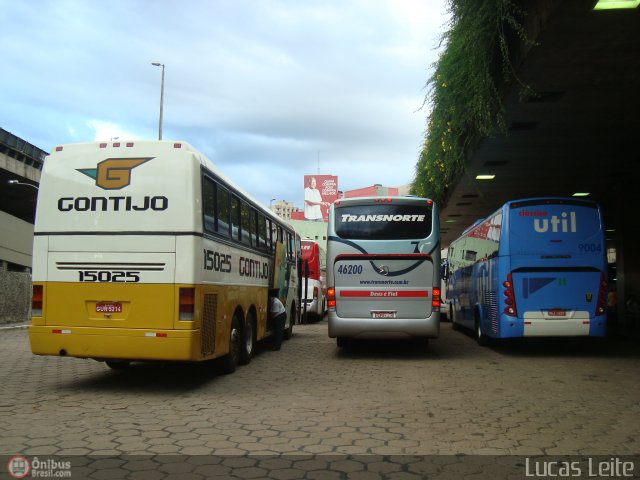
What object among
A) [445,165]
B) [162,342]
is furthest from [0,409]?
[445,165]

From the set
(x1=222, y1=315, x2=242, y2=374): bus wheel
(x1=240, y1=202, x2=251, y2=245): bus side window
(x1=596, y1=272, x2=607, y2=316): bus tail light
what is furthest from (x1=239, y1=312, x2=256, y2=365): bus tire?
(x1=596, y1=272, x2=607, y2=316): bus tail light

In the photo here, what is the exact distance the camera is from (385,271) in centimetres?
1189

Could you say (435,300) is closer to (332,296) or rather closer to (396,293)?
(396,293)

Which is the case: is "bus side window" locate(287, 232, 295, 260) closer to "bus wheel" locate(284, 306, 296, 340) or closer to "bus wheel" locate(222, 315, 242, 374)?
"bus wheel" locate(284, 306, 296, 340)

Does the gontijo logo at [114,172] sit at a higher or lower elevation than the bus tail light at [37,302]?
higher

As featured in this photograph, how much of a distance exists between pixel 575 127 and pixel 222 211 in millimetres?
7868

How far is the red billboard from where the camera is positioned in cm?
10700

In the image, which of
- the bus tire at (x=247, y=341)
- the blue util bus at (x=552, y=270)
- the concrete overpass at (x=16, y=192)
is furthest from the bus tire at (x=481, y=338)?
the concrete overpass at (x=16, y=192)

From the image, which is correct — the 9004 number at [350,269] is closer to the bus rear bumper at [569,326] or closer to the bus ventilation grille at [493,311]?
the bus ventilation grille at [493,311]

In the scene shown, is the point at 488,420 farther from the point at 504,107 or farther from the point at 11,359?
the point at 11,359

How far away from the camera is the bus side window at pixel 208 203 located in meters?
8.24

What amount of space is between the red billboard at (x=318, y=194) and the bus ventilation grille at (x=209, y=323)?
9809cm

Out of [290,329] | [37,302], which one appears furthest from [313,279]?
[37,302]

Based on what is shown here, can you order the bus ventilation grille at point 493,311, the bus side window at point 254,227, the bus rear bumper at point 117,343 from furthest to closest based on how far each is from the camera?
the bus ventilation grille at point 493,311 < the bus side window at point 254,227 < the bus rear bumper at point 117,343
